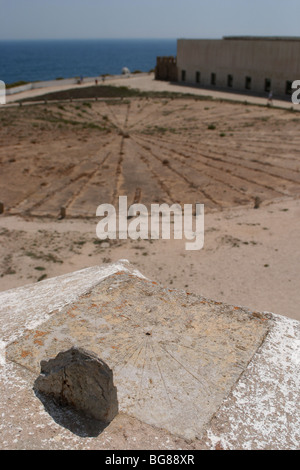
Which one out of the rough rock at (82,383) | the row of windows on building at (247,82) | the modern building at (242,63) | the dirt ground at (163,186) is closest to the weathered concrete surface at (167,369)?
the rough rock at (82,383)

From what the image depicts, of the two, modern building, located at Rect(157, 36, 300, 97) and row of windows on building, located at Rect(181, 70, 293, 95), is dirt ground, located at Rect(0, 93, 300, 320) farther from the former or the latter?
modern building, located at Rect(157, 36, 300, 97)

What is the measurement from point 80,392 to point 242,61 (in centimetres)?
4281

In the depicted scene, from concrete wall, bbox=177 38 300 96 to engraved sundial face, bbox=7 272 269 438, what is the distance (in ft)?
119

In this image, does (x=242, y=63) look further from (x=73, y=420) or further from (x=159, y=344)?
(x=73, y=420)

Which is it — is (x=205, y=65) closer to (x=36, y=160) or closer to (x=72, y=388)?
(x=36, y=160)

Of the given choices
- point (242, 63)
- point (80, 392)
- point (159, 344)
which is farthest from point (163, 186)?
point (242, 63)

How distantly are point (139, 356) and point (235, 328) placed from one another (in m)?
1.70

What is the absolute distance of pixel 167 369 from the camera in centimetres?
613

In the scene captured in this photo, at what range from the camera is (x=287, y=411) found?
18.2 ft

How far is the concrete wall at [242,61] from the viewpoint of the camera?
38.9 meters

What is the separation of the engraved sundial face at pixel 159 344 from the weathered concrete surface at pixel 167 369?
0.01 metres

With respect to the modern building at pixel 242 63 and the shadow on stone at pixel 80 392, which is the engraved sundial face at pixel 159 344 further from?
the modern building at pixel 242 63

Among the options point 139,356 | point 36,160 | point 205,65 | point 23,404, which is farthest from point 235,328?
point 205,65
